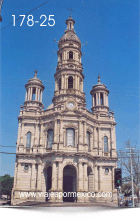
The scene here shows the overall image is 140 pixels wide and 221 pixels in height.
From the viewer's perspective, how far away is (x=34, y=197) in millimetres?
Result: 34062

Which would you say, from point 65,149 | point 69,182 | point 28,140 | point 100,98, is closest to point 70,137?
point 65,149

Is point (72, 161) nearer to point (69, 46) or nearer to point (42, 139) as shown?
point (42, 139)

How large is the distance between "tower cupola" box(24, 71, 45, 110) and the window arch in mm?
9358

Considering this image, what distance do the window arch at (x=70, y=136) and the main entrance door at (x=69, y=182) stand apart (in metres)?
3.70

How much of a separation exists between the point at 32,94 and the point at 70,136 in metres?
13.2

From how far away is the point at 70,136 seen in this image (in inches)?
1462

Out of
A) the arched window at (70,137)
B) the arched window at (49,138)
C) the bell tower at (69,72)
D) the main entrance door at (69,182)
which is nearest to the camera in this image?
the main entrance door at (69,182)

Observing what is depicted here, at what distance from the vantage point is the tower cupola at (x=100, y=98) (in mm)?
45094

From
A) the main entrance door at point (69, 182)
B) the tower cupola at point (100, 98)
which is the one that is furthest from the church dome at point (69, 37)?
Answer: the main entrance door at point (69, 182)

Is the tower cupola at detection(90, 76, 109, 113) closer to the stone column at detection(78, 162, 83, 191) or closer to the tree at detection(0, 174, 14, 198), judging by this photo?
the stone column at detection(78, 162, 83, 191)

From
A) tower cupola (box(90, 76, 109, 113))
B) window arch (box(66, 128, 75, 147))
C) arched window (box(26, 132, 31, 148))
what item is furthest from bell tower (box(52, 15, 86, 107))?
arched window (box(26, 132, 31, 148))

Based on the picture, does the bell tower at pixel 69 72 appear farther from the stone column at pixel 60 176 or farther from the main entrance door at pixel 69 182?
the main entrance door at pixel 69 182

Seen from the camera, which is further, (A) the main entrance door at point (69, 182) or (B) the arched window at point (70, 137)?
(B) the arched window at point (70, 137)

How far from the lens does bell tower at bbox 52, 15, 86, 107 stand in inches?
1653
